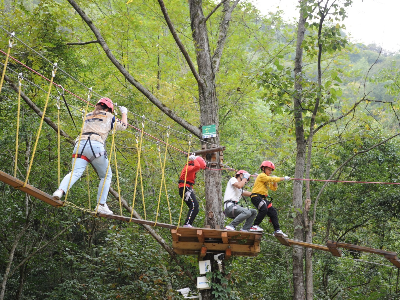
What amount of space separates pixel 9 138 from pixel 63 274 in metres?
4.26

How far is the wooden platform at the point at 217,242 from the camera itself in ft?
14.4

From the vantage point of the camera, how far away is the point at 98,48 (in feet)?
34.1

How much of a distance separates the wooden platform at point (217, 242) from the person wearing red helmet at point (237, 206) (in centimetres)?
21

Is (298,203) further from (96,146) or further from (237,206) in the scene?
(96,146)

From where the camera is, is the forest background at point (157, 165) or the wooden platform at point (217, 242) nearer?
the wooden platform at point (217, 242)

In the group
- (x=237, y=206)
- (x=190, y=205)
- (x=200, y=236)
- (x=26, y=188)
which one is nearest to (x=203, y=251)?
(x=200, y=236)

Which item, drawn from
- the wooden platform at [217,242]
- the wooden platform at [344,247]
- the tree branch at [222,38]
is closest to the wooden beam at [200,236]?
the wooden platform at [217,242]

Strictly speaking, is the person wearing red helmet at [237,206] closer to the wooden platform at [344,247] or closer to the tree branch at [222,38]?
the wooden platform at [344,247]

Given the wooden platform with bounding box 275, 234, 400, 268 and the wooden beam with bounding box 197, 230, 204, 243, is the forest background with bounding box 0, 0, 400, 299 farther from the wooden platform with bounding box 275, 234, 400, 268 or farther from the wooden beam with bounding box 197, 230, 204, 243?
the wooden beam with bounding box 197, 230, 204, 243

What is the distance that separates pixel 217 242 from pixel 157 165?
5.41 meters

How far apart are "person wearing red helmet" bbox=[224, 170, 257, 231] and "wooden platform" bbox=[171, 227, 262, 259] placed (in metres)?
0.21

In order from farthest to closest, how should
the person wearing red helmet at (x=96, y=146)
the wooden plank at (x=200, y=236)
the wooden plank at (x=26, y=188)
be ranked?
1. the wooden plank at (x=200, y=236)
2. the person wearing red helmet at (x=96, y=146)
3. the wooden plank at (x=26, y=188)

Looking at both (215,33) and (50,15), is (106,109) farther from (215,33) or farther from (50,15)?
(215,33)

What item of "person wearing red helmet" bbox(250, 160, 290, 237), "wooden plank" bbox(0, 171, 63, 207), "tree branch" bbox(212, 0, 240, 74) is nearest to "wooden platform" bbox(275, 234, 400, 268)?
"person wearing red helmet" bbox(250, 160, 290, 237)
